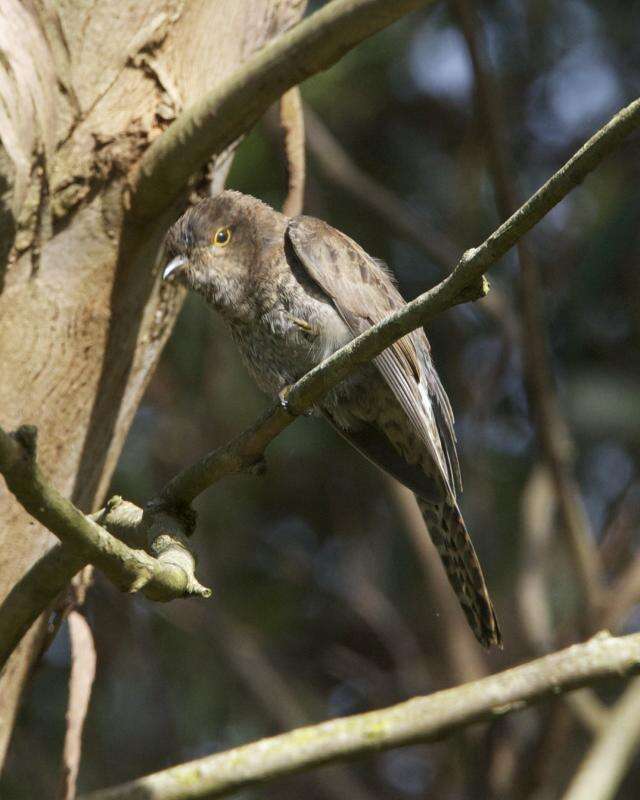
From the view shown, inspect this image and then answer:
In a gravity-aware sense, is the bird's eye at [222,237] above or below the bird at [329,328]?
above

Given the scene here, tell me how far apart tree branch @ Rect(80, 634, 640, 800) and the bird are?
121 centimetres

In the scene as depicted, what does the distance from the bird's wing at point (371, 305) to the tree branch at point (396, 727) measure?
1354mm

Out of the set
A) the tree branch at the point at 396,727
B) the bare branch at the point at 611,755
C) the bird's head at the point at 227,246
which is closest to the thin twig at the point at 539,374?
the bare branch at the point at 611,755

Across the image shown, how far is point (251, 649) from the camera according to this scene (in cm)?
Result: 596

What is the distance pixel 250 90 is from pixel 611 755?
2815mm

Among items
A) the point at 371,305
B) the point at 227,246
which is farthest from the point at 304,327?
the point at 227,246

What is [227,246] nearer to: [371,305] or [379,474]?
[371,305]

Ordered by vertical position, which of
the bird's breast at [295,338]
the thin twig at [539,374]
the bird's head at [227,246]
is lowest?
the thin twig at [539,374]

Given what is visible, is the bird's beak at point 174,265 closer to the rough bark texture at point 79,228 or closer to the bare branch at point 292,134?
the rough bark texture at point 79,228

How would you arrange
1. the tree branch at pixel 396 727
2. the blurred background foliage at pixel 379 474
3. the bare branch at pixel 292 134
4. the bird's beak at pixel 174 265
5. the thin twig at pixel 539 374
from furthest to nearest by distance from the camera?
the blurred background foliage at pixel 379 474 < the thin twig at pixel 539 374 < the bare branch at pixel 292 134 < the bird's beak at pixel 174 265 < the tree branch at pixel 396 727

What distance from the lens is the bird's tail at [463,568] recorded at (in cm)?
371

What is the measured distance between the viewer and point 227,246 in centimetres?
425

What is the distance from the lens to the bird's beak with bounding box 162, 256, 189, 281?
351 centimetres

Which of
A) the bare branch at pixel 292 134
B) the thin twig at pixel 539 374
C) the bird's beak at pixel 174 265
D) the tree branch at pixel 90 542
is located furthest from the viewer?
the thin twig at pixel 539 374
